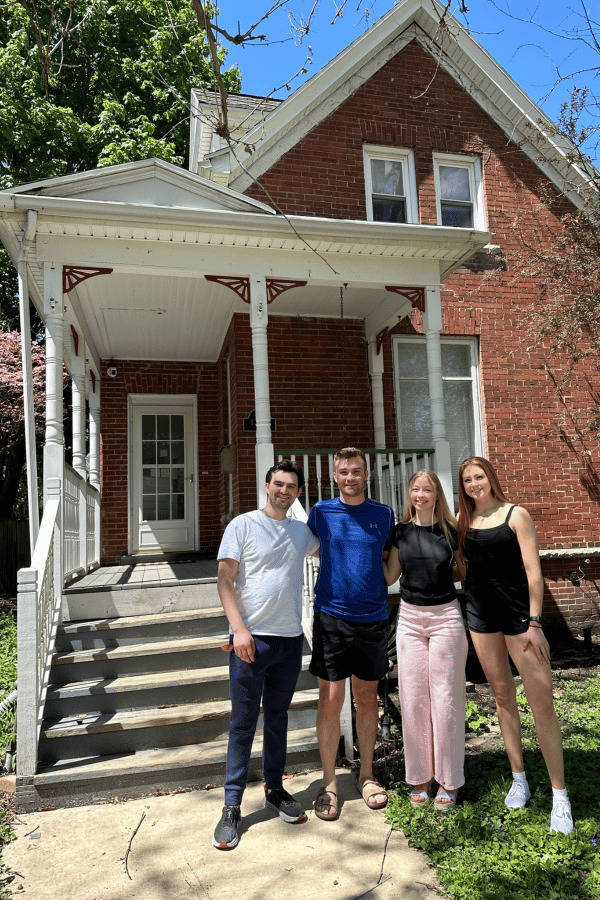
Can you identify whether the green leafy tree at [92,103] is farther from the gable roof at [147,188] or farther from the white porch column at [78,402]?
the gable roof at [147,188]

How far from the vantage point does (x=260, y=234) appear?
570 cm

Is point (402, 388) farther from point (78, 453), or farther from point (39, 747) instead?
point (39, 747)

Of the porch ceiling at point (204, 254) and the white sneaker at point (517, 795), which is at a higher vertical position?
the porch ceiling at point (204, 254)

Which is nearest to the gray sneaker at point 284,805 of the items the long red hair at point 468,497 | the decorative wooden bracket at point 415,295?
the long red hair at point 468,497

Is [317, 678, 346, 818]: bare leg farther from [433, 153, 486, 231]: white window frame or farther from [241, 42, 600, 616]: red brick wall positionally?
[433, 153, 486, 231]: white window frame

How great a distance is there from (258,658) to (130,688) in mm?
1551

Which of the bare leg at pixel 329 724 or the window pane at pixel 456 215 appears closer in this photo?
the bare leg at pixel 329 724

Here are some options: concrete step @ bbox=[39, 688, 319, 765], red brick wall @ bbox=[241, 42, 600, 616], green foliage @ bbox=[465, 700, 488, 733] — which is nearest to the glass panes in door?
red brick wall @ bbox=[241, 42, 600, 616]

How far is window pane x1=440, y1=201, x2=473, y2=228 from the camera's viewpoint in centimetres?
895

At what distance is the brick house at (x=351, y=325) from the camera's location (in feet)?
20.6

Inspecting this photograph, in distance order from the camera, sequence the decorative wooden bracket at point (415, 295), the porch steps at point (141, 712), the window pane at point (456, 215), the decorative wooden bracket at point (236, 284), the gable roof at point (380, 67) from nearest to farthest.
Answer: the porch steps at point (141, 712)
the decorative wooden bracket at point (236, 284)
the decorative wooden bracket at point (415, 295)
the gable roof at point (380, 67)
the window pane at point (456, 215)

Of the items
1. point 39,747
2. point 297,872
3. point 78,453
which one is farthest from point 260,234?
point 297,872

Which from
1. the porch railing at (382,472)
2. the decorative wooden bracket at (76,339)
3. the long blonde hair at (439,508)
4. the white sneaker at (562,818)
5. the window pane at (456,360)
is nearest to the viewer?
the white sneaker at (562,818)

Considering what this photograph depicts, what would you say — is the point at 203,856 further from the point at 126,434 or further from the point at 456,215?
the point at 456,215
